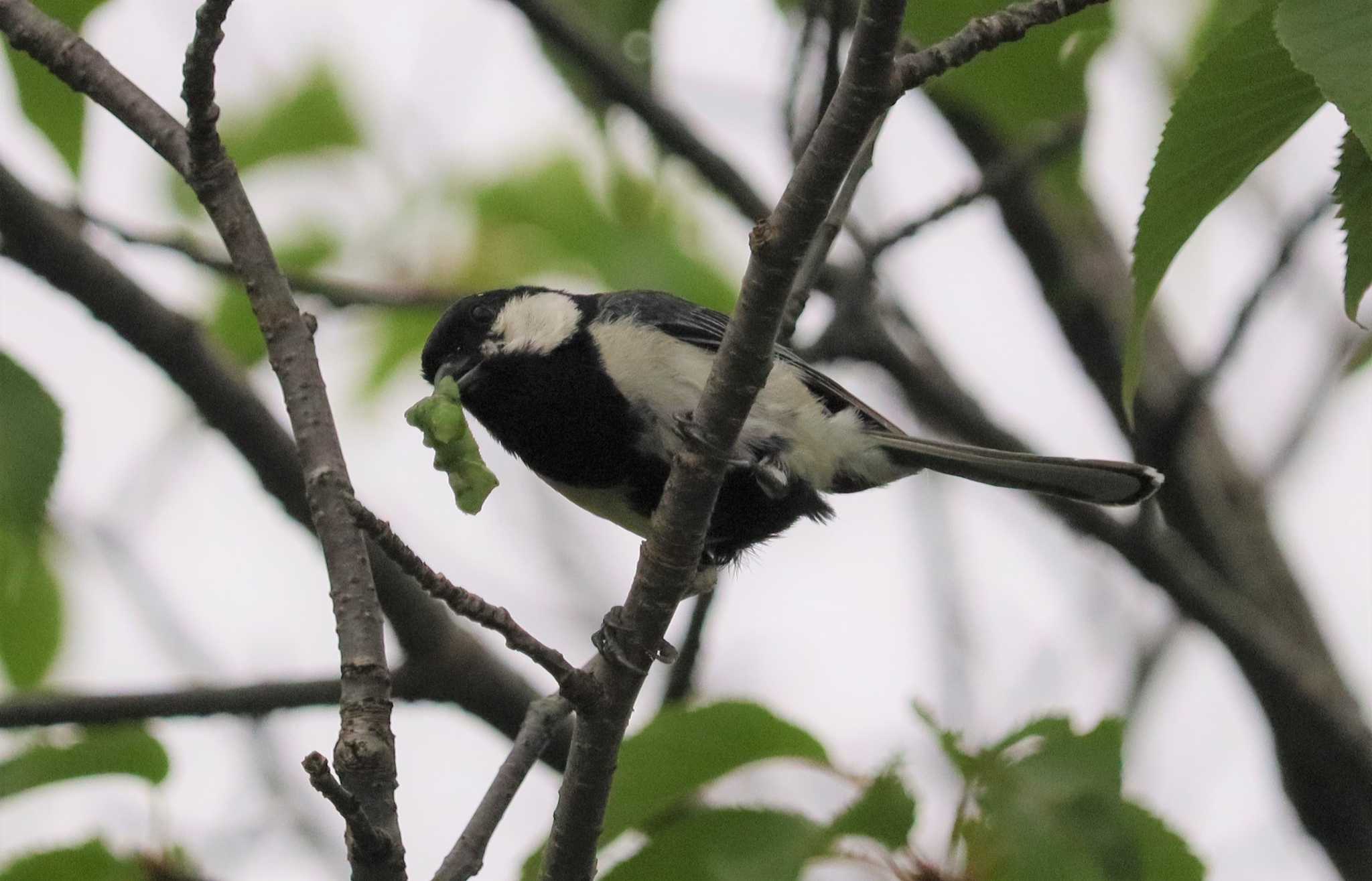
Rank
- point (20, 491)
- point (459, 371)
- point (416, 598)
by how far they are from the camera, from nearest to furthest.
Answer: point (20, 491) < point (416, 598) < point (459, 371)

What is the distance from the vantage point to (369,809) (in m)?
1.76

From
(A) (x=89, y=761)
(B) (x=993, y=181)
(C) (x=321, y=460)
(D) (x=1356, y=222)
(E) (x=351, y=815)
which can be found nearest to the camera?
(E) (x=351, y=815)

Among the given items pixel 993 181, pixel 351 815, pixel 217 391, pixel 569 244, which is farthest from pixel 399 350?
pixel 351 815

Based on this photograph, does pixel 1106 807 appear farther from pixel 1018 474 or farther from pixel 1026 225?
pixel 1026 225

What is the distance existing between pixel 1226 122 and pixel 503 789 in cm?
145

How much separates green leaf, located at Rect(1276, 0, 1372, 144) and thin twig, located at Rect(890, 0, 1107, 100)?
0.26m

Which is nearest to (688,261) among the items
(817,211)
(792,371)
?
(792,371)

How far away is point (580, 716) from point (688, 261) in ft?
6.09

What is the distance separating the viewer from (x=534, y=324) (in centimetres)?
348

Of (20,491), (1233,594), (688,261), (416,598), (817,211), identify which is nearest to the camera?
(817,211)

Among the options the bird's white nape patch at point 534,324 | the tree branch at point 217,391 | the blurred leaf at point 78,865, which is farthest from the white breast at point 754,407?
the blurred leaf at point 78,865

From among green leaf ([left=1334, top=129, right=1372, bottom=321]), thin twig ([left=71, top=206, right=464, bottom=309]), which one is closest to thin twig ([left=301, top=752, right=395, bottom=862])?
green leaf ([left=1334, top=129, right=1372, bottom=321])

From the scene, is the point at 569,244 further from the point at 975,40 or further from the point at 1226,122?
the point at 1226,122

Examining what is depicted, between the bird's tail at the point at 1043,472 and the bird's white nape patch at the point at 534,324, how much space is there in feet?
2.73
